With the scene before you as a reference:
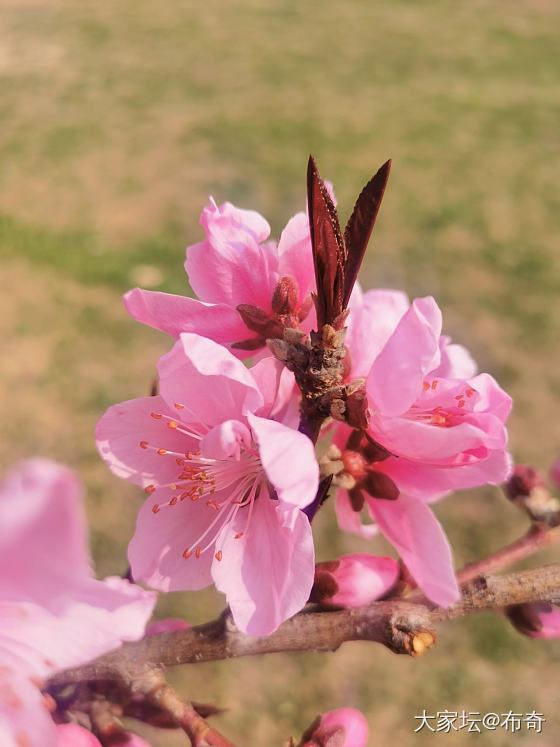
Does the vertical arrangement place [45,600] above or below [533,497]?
above

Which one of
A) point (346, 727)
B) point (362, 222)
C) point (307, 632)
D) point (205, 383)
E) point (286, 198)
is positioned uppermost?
point (362, 222)

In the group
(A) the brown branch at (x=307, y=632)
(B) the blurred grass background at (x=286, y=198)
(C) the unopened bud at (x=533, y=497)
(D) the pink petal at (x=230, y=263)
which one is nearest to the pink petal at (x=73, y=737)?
(A) the brown branch at (x=307, y=632)

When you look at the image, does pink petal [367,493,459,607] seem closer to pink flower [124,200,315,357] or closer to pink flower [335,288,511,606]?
pink flower [335,288,511,606]

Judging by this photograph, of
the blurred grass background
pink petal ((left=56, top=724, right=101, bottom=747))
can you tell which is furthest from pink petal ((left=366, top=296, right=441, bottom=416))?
the blurred grass background

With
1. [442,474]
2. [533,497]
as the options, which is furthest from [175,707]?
[533,497]

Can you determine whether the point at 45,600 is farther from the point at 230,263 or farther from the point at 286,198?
the point at 286,198

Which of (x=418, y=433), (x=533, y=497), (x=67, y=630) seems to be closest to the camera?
(x=67, y=630)

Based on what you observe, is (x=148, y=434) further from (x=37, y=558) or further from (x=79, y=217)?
(x=79, y=217)
